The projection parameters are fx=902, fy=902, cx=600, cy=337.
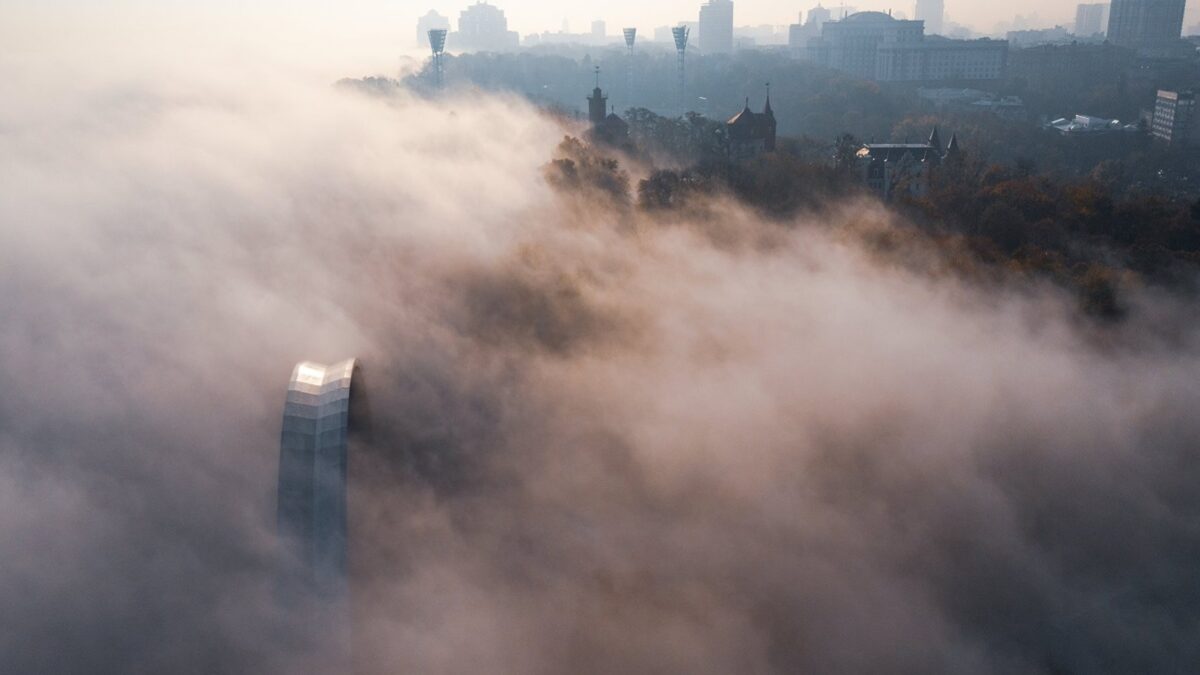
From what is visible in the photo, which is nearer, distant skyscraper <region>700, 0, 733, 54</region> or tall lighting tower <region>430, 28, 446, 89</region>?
tall lighting tower <region>430, 28, 446, 89</region>

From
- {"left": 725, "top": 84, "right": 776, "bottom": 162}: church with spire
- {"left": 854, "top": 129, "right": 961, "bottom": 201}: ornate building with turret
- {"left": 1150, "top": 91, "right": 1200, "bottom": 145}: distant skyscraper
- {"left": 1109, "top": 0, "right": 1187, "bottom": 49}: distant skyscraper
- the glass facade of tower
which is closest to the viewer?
the glass facade of tower

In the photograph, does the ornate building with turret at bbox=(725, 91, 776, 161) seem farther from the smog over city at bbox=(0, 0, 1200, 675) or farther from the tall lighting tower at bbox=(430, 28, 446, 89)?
the tall lighting tower at bbox=(430, 28, 446, 89)

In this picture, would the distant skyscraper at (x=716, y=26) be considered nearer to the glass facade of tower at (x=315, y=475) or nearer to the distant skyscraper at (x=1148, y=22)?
the distant skyscraper at (x=1148, y=22)

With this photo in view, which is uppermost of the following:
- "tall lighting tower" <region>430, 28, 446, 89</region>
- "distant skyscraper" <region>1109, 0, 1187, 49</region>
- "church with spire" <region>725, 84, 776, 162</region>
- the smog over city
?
"distant skyscraper" <region>1109, 0, 1187, 49</region>

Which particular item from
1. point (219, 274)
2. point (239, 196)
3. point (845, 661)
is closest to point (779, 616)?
point (845, 661)

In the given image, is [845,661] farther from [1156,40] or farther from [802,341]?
[1156,40]

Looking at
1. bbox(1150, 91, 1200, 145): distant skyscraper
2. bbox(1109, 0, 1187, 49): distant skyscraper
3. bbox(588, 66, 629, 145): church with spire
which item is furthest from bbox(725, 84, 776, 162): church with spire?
bbox(1109, 0, 1187, 49): distant skyscraper

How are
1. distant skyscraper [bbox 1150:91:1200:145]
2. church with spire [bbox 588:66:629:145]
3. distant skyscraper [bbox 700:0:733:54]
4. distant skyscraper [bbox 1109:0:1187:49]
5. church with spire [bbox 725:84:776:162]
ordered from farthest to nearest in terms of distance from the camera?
1. distant skyscraper [bbox 700:0:733:54]
2. distant skyscraper [bbox 1109:0:1187:49]
3. distant skyscraper [bbox 1150:91:1200:145]
4. church with spire [bbox 588:66:629:145]
5. church with spire [bbox 725:84:776:162]
